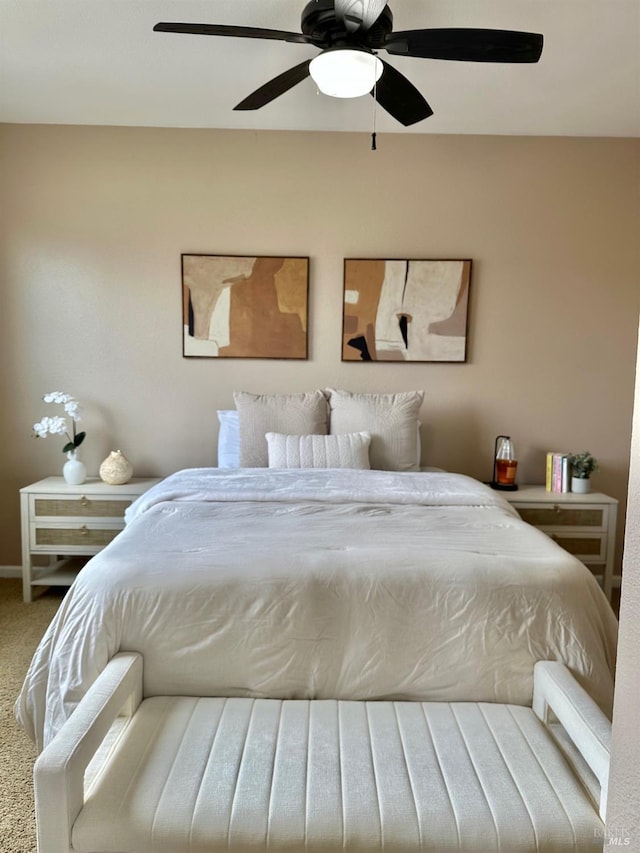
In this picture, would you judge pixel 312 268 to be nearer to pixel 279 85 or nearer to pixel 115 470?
pixel 279 85

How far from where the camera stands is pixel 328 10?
6.06 feet

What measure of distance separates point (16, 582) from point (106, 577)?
219 cm

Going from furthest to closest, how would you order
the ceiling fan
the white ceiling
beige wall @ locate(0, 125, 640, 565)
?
1. beige wall @ locate(0, 125, 640, 565)
2. the white ceiling
3. the ceiling fan

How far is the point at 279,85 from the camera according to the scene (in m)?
2.26

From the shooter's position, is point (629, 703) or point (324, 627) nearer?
point (629, 703)

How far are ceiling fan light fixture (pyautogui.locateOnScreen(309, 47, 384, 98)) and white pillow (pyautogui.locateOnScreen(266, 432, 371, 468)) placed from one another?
1613mm

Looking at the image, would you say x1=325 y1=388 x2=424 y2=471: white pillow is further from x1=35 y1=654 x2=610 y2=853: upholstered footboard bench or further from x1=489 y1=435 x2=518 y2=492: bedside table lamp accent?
x1=35 y1=654 x2=610 y2=853: upholstered footboard bench

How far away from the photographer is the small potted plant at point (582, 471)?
338 centimetres

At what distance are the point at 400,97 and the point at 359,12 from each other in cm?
56

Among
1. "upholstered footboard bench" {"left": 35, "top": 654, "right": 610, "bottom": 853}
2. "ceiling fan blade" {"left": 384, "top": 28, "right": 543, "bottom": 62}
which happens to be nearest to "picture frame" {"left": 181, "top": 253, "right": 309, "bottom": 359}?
"ceiling fan blade" {"left": 384, "top": 28, "right": 543, "bottom": 62}

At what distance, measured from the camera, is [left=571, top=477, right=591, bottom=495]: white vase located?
3383 millimetres

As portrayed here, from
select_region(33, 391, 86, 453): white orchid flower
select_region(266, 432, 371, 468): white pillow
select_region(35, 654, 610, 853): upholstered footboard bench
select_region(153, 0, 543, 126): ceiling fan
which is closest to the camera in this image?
select_region(35, 654, 610, 853): upholstered footboard bench

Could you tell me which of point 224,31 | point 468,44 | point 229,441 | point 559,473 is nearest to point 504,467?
point 559,473

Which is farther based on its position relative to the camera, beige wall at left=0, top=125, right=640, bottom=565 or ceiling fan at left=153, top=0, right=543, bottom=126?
beige wall at left=0, top=125, right=640, bottom=565
